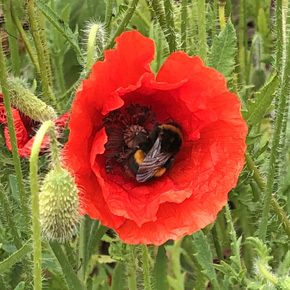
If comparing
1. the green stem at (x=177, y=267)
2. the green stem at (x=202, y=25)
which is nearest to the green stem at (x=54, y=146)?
the green stem at (x=202, y=25)

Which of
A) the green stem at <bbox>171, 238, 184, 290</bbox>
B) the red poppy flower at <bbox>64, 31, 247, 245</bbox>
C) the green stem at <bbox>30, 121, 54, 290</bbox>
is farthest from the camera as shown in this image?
the green stem at <bbox>171, 238, 184, 290</bbox>

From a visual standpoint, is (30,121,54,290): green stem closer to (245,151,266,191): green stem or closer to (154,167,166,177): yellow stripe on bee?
(154,167,166,177): yellow stripe on bee

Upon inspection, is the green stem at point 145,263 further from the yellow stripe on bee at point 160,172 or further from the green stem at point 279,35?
the green stem at point 279,35

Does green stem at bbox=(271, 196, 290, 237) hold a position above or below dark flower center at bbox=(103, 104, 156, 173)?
below

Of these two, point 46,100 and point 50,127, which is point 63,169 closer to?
point 50,127

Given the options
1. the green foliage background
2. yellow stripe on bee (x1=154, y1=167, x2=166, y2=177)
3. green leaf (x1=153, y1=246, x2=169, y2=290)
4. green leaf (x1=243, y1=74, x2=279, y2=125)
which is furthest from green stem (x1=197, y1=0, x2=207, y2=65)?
green leaf (x1=153, y1=246, x2=169, y2=290)

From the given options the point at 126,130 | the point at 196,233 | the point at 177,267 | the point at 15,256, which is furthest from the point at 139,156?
the point at 177,267

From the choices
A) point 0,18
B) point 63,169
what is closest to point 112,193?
point 63,169

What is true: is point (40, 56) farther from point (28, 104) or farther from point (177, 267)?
point (177, 267)
